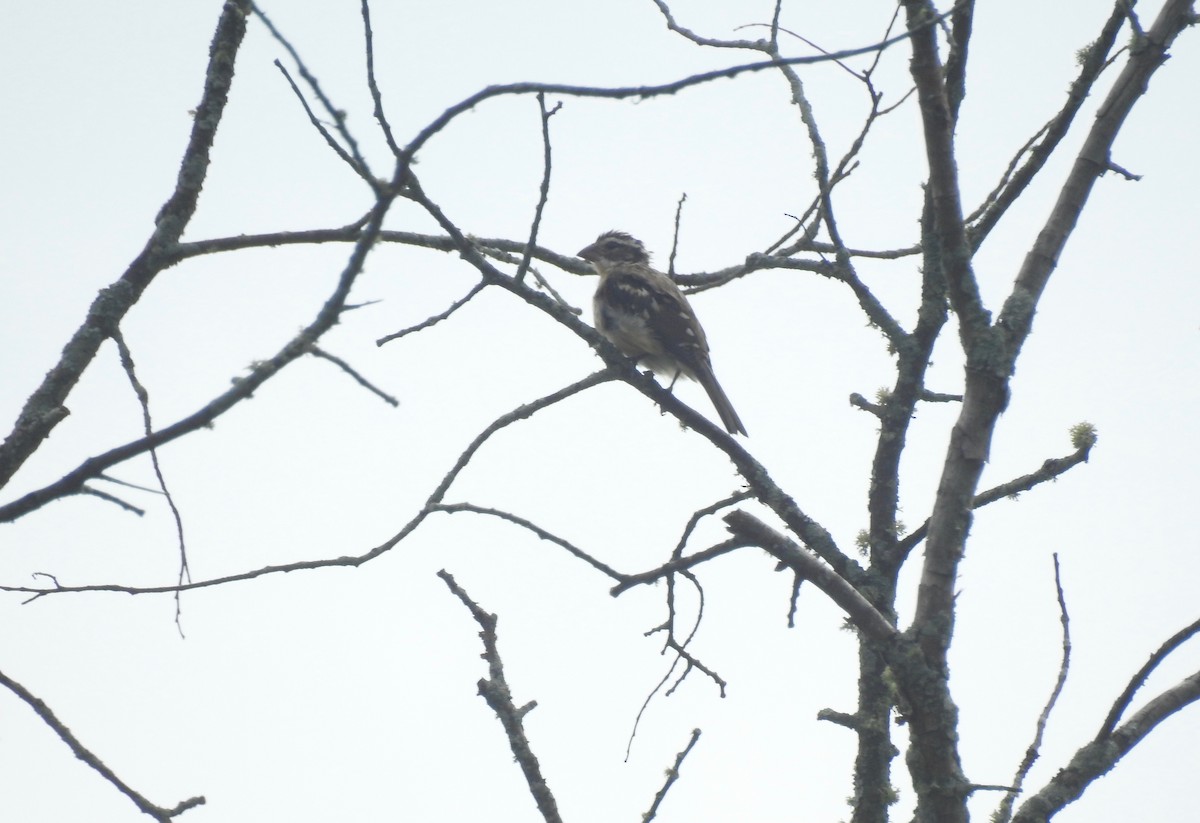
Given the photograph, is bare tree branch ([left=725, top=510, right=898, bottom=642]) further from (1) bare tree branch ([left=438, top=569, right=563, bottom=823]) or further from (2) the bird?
(2) the bird

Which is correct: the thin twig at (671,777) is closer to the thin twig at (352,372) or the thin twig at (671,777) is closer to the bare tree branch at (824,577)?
the bare tree branch at (824,577)

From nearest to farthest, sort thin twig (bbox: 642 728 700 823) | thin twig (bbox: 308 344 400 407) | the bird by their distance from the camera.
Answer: thin twig (bbox: 308 344 400 407) < thin twig (bbox: 642 728 700 823) < the bird

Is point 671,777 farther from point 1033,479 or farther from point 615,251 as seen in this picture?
point 615,251

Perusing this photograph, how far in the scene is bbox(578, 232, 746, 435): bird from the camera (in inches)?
291

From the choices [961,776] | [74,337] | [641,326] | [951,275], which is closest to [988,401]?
[951,275]

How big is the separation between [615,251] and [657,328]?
4.13ft

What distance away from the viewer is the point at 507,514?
3.20 metres

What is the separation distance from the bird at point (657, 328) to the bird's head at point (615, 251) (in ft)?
1.59

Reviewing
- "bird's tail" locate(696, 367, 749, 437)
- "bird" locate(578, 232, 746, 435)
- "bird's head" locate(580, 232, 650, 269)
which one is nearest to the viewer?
"bird's tail" locate(696, 367, 749, 437)

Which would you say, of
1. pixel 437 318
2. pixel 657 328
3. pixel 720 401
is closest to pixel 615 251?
pixel 657 328

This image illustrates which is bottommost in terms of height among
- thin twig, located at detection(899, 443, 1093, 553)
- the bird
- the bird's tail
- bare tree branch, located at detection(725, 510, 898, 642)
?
bare tree branch, located at detection(725, 510, 898, 642)

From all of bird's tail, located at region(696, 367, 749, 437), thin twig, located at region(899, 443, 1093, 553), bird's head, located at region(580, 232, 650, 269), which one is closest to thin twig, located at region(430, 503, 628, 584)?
thin twig, located at region(899, 443, 1093, 553)

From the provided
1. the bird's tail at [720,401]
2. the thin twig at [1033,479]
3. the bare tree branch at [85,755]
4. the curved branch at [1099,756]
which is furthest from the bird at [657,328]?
the bare tree branch at [85,755]

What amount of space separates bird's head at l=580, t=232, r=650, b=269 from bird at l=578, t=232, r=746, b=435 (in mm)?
484
